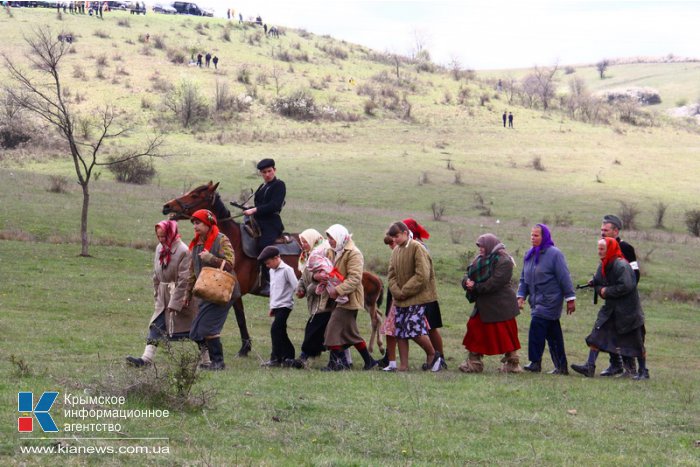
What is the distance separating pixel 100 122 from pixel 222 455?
1728 inches

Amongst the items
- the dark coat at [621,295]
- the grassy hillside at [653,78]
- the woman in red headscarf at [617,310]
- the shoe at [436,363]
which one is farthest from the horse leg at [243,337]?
A: the grassy hillside at [653,78]

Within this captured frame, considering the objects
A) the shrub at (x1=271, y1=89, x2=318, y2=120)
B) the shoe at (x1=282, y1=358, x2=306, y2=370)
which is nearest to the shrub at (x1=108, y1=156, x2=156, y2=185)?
the shrub at (x1=271, y1=89, x2=318, y2=120)

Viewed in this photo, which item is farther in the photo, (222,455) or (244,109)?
(244,109)

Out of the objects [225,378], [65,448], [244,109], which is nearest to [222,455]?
[65,448]

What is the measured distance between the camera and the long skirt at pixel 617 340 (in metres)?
12.5

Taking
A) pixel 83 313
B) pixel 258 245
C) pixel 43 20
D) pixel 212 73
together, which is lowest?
pixel 83 313

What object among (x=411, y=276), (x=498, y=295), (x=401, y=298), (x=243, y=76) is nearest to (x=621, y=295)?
(x=498, y=295)

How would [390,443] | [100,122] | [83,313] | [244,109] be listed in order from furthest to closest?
1. [244,109]
2. [100,122]
3. [83,313]
4. [390,443]

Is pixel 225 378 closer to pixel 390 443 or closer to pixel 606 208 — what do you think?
pixel 390 443

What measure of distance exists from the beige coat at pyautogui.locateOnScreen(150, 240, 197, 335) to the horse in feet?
5.82

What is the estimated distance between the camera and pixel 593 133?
2405 inches

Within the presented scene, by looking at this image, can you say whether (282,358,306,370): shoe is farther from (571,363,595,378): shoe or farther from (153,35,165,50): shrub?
(153,35,165,50): shrub

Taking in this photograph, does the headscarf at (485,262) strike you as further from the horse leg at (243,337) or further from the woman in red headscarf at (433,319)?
the horse leg at (243,337)

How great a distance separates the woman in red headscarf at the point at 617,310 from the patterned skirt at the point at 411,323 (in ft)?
6.73
